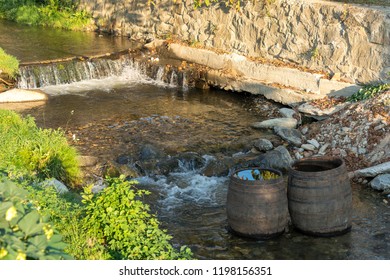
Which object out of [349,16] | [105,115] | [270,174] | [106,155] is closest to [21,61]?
[105,115]

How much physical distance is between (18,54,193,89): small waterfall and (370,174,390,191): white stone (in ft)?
22.1

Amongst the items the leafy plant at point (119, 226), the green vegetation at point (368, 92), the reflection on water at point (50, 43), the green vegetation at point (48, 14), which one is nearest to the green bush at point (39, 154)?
the leafy plant at point (119, 226)

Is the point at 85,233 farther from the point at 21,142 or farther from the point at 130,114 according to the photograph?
the point at 130,114

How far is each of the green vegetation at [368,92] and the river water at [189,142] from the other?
6.46 feet

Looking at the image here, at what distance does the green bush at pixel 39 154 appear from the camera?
886cm

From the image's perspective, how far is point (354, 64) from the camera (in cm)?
1308

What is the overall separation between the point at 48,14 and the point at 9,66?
683 centimetres

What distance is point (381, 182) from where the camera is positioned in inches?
368

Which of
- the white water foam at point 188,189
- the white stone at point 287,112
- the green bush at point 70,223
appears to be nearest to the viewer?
the green bush at point 70,223

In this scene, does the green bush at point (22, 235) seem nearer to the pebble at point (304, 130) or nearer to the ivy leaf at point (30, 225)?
the ivy leaf at point (30, 225)

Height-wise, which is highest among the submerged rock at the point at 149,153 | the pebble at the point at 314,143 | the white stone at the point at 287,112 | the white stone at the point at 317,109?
the white stone at the point at 317,109

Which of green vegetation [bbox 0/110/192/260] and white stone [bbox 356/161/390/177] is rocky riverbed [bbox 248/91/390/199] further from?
green vegetation [bbox 0/110/192/260]

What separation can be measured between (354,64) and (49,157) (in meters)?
7.06

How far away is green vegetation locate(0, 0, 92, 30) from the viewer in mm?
20203
